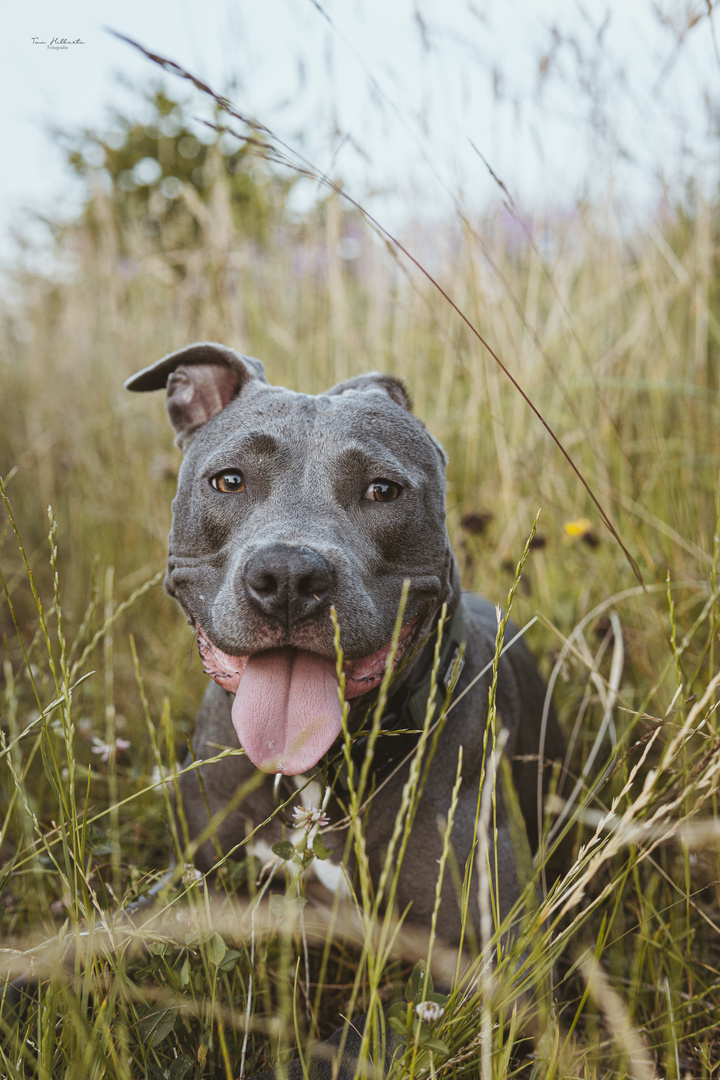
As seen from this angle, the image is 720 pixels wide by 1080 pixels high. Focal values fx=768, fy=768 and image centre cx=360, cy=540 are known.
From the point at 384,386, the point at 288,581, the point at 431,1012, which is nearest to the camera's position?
the point at 431,1012

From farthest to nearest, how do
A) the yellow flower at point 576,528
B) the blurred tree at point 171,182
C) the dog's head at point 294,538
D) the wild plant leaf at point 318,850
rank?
the blurred tree at point 171,182 → the yellow flower at point 576,528 → the dog's head at point 294,538 → the wild plant leaf at point 318,850

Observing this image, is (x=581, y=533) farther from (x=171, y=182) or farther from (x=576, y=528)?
(x=171, y=182)

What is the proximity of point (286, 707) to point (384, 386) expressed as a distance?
1150 millimetres

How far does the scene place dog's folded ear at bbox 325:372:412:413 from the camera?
2.40 metres

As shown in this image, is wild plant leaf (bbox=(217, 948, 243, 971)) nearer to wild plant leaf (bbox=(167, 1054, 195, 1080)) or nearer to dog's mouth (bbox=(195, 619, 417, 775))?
wild plant leaf (bbox=(167, 1054, 195, 1080))

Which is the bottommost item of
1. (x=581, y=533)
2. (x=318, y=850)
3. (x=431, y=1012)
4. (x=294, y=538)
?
(x=431, y=1012)

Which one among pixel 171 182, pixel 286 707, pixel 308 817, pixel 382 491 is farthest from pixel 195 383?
pixel 171 182

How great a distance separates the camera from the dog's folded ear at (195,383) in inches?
87.6

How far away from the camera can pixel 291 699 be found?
1688 millimetres

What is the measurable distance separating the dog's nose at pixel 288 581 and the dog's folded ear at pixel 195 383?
812 mm

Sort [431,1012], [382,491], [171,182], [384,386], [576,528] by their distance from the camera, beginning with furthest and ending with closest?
1. [171,182]
2. [576,528]
3. [384,386]
4. [382,491]
5. [431,1012]

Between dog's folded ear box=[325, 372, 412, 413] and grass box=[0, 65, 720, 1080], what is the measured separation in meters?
0.45

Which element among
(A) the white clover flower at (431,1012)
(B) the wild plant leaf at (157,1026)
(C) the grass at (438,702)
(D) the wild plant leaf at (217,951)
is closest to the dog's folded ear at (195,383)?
(C) the grass at (438,702)

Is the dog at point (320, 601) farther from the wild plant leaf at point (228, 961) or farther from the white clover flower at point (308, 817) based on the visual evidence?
the wild plant leaf at point (228, 961)
